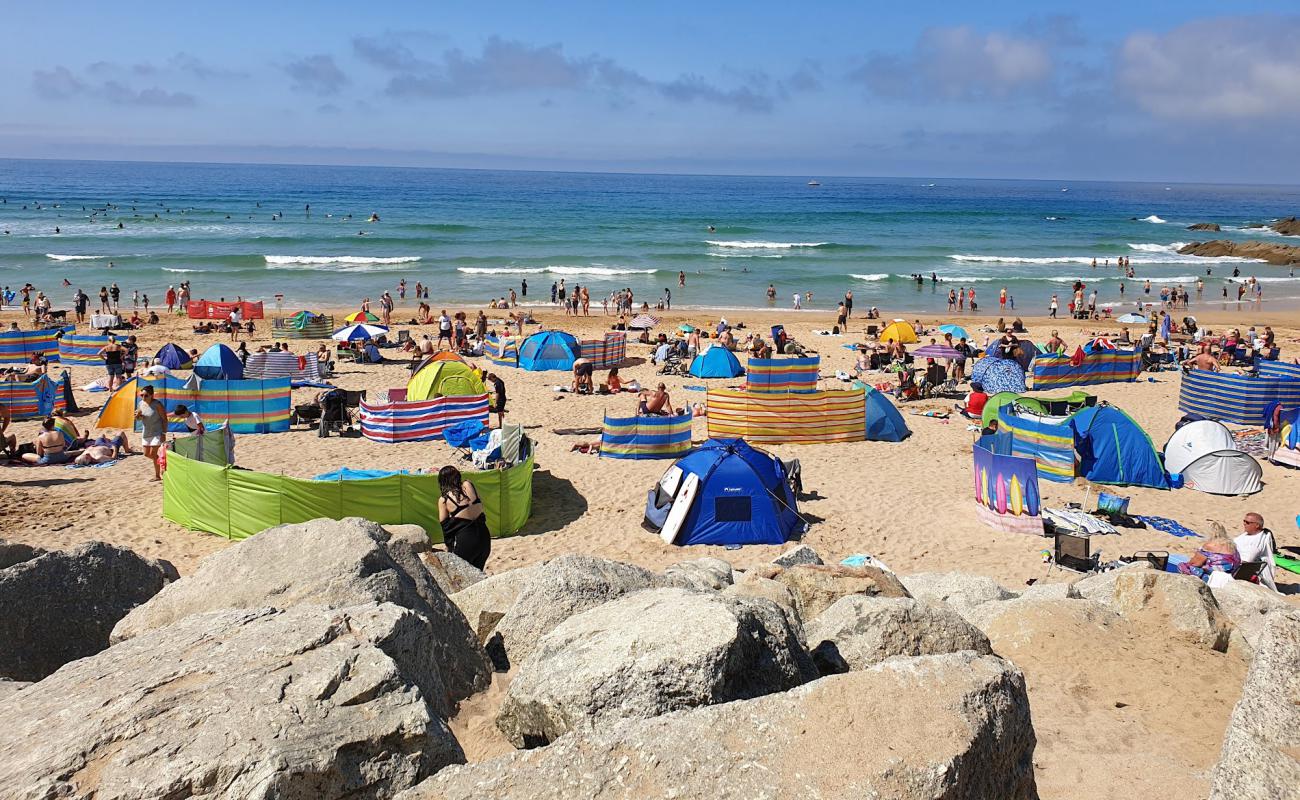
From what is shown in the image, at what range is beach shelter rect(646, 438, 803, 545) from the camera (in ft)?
38.9

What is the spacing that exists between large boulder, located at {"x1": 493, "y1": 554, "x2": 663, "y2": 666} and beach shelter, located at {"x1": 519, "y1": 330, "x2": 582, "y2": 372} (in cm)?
1691

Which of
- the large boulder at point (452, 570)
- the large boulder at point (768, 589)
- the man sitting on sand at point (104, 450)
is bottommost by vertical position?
the man sitting on sand at point (104, 450)

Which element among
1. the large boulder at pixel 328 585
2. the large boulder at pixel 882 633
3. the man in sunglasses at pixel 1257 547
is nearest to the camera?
the large boulder at pixel 882 633

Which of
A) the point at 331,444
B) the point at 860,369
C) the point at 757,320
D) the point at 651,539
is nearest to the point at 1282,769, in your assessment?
the point at 651,539

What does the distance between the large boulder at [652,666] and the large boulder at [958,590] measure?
358cm

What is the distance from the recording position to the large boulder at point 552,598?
584cm

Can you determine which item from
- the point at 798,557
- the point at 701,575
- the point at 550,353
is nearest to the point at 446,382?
the point at 550,353

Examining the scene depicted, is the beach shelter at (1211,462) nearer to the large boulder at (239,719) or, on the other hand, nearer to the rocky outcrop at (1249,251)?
the large boulder at (239,719)

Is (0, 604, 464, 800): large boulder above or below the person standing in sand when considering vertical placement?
above

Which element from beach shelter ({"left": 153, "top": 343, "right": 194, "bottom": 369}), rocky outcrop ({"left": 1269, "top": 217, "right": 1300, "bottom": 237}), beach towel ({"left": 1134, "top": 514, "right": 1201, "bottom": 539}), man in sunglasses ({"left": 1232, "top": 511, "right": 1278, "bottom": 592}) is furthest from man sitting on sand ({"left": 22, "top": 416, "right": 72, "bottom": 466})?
rocky outcrop ({"left": 1269, "top": 217, "right": 1300, "bottom": 237})

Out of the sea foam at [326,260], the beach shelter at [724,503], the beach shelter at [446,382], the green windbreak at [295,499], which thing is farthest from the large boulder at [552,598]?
the sea foam at [326,260]

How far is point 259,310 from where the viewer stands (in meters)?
32.4

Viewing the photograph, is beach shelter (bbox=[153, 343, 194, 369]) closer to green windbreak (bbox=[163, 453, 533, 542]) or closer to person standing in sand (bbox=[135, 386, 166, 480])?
person standing in sand (bbox=[135, 386, 166, 480])

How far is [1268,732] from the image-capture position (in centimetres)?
361
